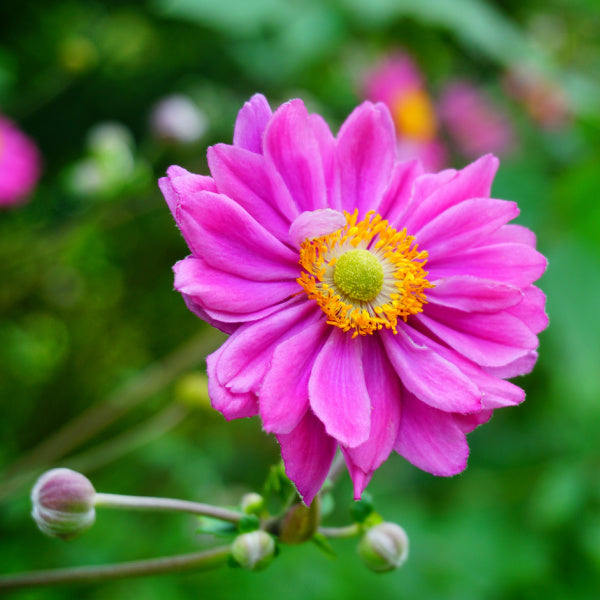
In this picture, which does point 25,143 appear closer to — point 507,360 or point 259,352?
point 259,352

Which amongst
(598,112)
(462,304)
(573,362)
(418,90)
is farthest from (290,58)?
(462,304)

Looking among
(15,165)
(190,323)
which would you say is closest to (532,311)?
(15,165)

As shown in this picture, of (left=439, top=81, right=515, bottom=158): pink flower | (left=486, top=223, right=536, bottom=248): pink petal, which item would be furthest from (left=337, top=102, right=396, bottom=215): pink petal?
(left=439, top=81, right=515, bottom=158): pink flower

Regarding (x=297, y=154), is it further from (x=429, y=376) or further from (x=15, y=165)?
(x=15, y=165)

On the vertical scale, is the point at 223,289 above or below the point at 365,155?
below

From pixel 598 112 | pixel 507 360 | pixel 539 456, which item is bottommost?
pixel 539 456

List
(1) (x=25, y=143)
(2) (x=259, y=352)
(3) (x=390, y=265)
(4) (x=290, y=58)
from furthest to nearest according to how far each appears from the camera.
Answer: (4) (x=290, y=58) < (1) (x=25, y=143) < (3) (x=390, y=265) < (2) (x=259, y=352)

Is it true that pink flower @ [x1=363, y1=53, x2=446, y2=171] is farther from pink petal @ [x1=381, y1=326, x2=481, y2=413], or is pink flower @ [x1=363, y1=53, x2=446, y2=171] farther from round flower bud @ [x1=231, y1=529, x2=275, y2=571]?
round flower bud @ [x1=231, y1=529, x2=275, y2=571]
